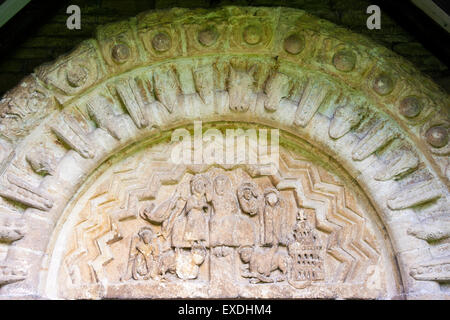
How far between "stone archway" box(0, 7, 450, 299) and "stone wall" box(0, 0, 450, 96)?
0.82 ft

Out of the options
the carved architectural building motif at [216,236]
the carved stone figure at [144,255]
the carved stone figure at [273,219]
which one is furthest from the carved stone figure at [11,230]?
the carved stone figure at [273,219]

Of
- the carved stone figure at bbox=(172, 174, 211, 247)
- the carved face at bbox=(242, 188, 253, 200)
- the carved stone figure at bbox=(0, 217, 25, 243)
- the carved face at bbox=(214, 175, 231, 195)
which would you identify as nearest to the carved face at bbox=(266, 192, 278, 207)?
the carved face at bbox=(242, 188, 253, 200)

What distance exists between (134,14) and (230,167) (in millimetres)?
1340

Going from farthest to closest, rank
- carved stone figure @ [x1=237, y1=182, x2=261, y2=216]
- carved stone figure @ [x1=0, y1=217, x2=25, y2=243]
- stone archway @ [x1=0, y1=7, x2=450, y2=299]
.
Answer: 1. carved stone figure @ [x1=237, y1=182, x2=261, y2=216]
2. stone archway @ [x1=0, y1=7, x2=450, y2=299]
3. carved stone figure @ [x1=0, y1=217, x2=25, y2=243]

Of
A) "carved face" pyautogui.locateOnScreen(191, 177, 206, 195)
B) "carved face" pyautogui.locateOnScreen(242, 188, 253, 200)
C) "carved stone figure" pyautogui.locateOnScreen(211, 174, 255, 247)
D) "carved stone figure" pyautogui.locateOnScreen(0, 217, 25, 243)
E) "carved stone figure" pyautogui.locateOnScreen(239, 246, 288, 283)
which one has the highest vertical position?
"carved face" pyautogui.locateOnScreen(191, 177, 206, 195)

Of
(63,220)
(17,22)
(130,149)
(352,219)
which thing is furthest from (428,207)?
(17,22)

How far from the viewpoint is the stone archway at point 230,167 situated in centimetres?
346

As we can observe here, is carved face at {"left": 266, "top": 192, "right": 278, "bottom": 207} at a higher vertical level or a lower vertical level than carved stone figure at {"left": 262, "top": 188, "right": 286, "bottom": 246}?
higher

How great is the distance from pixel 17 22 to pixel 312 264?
263 centimetres

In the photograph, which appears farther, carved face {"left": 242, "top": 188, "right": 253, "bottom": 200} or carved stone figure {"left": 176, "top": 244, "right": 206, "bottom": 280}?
carved face {"left": 242, "top": 188, "right": 253, "bottom": 200}

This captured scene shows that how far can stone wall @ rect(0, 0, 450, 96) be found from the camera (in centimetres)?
378

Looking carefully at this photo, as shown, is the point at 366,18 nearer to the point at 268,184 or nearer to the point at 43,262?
the point at 268,184

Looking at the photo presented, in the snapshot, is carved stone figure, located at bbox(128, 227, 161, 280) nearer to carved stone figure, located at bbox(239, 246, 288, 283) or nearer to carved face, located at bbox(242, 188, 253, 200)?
carved stone figure, located at bbox(239, 246, 288, 283)

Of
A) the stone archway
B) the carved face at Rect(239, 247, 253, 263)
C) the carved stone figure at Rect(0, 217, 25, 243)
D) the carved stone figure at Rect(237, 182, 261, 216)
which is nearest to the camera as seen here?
the carved stone figure at Rect(0, 217, 25, 243)
